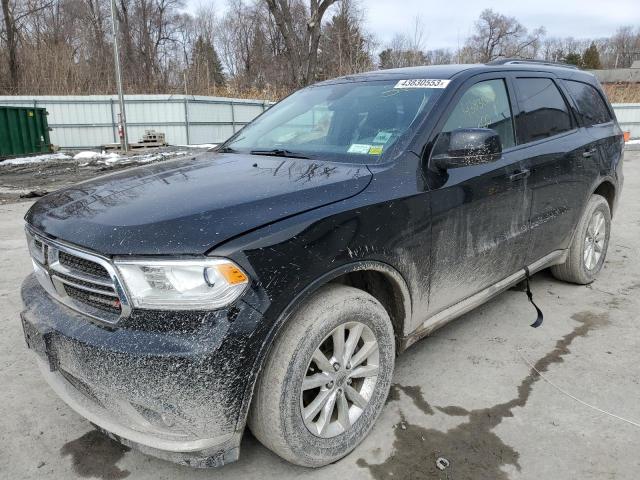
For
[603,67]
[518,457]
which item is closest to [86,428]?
[518,457]

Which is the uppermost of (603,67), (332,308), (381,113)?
(603,67)

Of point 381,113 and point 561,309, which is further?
point 561,309

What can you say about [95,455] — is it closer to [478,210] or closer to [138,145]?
[478,210]

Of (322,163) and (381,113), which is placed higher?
(381,113)

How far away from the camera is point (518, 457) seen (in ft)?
7.55

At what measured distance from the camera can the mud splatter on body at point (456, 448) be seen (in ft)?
7.27

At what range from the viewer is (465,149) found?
253cm

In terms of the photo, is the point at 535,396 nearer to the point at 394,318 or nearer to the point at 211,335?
the point at 394,318

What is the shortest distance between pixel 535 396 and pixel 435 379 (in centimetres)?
55

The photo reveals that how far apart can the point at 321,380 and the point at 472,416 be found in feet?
3.18

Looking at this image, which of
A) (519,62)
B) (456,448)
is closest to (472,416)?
(456,448)

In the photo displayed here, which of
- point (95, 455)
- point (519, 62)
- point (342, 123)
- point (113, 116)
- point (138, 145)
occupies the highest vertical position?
point (519, 62)

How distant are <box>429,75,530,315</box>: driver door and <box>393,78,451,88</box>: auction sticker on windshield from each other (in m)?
0.12

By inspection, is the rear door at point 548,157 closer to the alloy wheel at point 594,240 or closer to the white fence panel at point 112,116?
the alloy wheel at point 594,240
